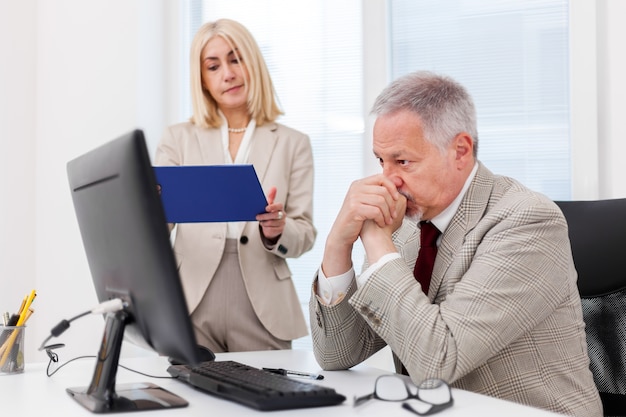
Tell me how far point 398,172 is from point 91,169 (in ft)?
2.13

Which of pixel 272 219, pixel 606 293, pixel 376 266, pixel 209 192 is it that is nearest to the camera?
pixel 376 266

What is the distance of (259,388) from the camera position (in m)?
1.13

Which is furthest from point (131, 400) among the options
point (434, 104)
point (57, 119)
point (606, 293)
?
point (57, 119)

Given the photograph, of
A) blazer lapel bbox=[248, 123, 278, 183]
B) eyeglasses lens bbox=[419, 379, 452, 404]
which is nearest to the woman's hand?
blazer lapel bbox=[248, 123, 278, 183]

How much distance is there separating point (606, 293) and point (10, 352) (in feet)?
4.18

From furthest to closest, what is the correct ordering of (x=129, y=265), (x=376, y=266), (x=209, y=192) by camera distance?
(x=209, y=192)
(x=376, y=266)
(x=129, y=265)

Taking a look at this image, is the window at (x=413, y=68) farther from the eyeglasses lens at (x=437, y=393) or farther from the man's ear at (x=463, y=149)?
the eyeglasses lens at (x=437, y=393)

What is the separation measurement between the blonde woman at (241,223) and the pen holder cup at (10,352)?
674 millimetres

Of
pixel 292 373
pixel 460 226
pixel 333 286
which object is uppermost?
pixel 460 226

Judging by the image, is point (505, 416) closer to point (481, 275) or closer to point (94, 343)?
point (481, 275)

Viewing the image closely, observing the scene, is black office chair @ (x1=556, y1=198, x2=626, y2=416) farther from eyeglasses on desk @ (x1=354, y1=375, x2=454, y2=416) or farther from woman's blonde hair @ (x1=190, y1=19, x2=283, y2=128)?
woman's blonde hair @ (x1=190, y1=19, x2=283, y2=128)

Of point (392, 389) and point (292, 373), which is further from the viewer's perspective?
point (292, 373)

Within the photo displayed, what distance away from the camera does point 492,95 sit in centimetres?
276

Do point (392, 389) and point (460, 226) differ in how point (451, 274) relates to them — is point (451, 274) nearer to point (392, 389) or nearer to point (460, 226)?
point (460, 226)
